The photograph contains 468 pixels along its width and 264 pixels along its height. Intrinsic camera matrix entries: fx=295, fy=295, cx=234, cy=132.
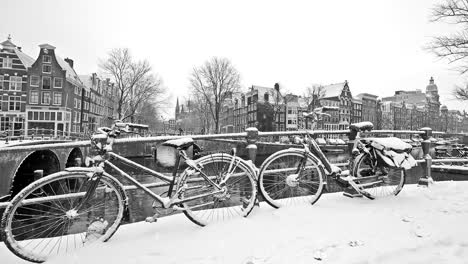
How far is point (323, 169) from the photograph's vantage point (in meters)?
3.78

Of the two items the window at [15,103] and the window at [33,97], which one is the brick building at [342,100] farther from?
the window at [15,103]

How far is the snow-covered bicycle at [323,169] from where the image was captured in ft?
12.0

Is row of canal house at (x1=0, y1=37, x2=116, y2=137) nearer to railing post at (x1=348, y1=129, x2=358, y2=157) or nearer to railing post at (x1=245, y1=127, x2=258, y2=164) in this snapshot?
railing post at (x1=245, y1=127, x2=258, y2=164)

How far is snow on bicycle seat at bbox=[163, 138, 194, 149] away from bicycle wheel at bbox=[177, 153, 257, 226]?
21 cm

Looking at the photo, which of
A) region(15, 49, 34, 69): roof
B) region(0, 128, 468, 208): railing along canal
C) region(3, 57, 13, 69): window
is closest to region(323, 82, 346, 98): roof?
region(15, 49, 34, 69): roof

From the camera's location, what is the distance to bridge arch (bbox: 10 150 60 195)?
18.1 meters

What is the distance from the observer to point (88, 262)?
2.38m

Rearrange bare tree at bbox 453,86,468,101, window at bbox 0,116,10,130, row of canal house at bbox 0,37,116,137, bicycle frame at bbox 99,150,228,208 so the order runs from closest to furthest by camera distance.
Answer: bicycle frame at bbox 99,150,228,208
bare tree at bbox 453,86,468,101
row of canal house at bbox 0,37,116,137
window at bbox 0,116,10,130

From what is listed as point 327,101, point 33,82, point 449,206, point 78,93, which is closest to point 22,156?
point 449,206

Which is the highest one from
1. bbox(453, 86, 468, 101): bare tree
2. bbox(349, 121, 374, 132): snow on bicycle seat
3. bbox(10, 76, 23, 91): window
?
bbox(10, 76, 23, 91): window

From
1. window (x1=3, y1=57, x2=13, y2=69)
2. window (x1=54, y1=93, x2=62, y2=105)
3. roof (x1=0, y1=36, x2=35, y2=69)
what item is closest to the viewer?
roof (x1=0, y1=36, x2=35, y2=69)

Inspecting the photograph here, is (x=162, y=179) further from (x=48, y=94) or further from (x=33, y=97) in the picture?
(x=33, y=97)

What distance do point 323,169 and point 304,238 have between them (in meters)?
1.22

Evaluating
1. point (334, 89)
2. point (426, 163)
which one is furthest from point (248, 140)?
point (334, 89)
